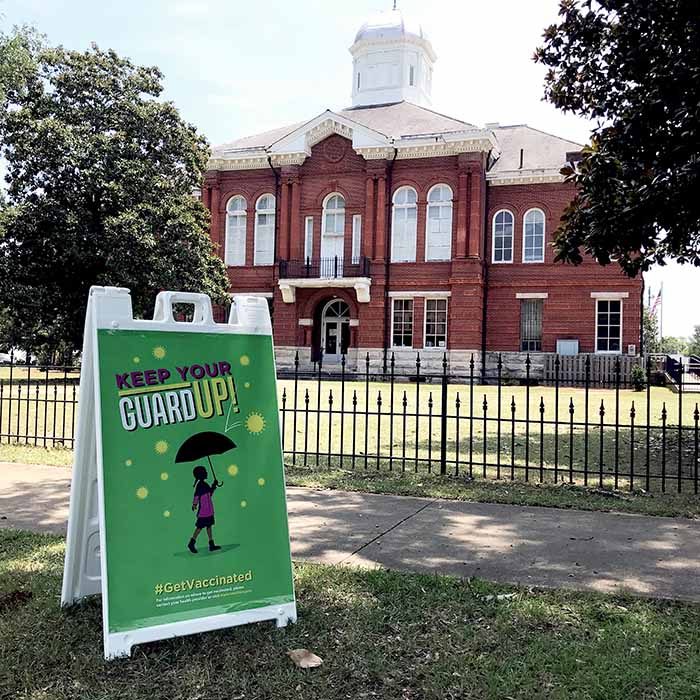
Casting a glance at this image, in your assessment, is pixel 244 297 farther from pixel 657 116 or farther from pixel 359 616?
pixel 657 116

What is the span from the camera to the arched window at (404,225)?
31984 millimetres

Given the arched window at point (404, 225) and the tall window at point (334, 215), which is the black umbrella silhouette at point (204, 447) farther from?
the tall window at point (334, 215)

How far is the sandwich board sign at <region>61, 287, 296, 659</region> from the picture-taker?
3.47m

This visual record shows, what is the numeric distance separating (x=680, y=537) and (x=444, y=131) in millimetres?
28094

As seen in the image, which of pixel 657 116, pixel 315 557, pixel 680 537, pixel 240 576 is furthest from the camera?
pixel 657 116

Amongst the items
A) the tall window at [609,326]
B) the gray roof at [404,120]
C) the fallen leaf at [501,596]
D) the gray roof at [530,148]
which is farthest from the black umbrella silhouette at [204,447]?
the gray roof at [530,148]

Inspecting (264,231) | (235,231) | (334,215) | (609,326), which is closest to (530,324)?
(609,326)

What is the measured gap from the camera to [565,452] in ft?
35.3

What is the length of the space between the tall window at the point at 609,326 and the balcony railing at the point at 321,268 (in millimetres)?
10962

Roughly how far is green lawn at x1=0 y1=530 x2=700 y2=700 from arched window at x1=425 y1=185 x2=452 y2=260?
2805cm

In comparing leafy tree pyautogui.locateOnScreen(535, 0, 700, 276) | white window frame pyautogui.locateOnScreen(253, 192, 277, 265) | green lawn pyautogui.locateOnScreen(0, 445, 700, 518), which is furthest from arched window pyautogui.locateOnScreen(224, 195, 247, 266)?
green lawn pyautogui.locateOnScreen(0, 445, 700, 518)

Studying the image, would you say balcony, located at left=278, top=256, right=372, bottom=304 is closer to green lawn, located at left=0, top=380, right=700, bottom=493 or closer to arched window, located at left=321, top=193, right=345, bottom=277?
arched window, located at left=321, top=193, right=345, bottom=277

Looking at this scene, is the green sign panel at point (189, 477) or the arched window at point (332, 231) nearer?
the green sign panel at point (189, 477)

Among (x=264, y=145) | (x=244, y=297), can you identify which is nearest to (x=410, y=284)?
(x=264, y=145)
